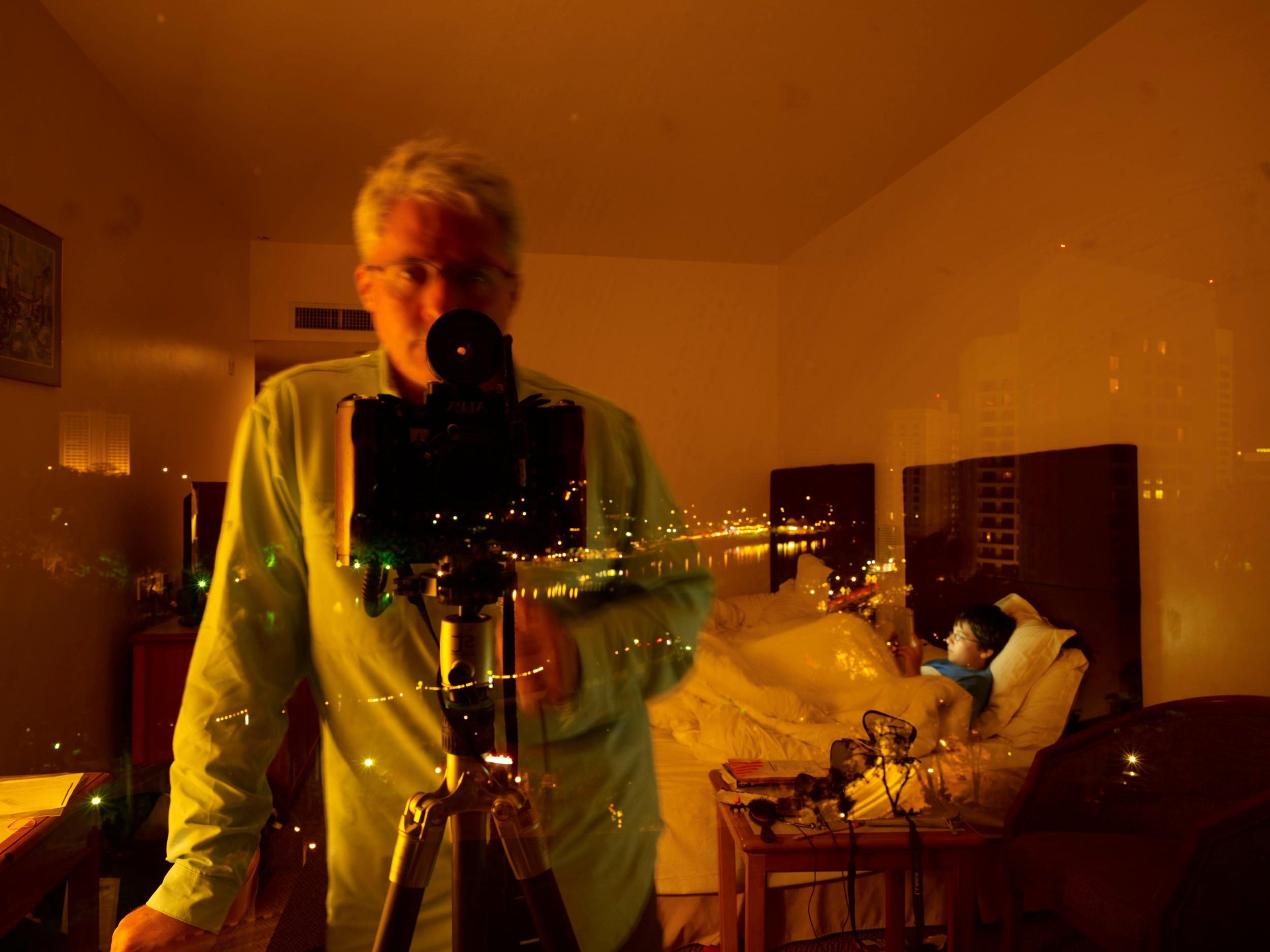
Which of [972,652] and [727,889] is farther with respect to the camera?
[972,652]

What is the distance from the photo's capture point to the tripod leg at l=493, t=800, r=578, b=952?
1.39ft

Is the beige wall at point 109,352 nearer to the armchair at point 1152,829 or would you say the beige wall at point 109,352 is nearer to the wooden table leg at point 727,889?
the wooden table leg at point 727,889

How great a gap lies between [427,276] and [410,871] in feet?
1.21

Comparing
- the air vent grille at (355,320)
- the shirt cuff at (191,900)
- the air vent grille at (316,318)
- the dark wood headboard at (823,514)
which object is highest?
the air vent grille at (316,318)

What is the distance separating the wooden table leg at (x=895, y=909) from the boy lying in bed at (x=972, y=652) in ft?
1.00

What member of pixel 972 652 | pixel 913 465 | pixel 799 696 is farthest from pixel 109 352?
pixel 972 652

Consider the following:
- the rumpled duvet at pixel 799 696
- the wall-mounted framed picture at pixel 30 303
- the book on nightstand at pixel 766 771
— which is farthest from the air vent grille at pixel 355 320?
the book on nightstand at pixel 766 771

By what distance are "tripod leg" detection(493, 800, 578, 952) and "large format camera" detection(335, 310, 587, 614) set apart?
0.18 metres

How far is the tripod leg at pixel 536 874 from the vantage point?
42 cm

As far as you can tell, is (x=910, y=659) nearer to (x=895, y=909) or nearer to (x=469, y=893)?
(x=895, y=909)

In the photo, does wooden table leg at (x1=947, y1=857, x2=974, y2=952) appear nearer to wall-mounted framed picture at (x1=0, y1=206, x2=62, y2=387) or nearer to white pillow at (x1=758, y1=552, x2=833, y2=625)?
white pillow at (x1=758, y1=552, x2=833, y2=625)

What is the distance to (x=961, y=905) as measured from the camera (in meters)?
1.04

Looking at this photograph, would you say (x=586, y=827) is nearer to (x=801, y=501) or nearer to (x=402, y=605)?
(x=402, y=605)

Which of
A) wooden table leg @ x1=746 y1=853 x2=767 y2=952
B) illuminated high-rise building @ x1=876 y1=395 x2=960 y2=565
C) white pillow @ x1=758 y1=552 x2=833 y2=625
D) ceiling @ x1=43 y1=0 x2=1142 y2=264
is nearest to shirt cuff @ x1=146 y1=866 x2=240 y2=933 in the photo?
ceiling @ x1=43 y1=0 x2=1142 y2=264
